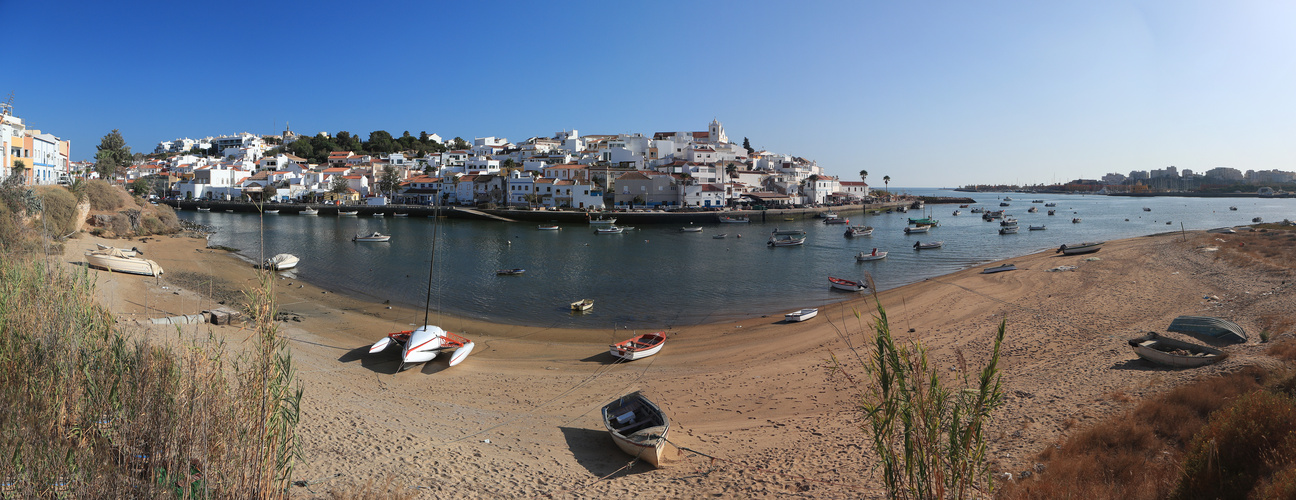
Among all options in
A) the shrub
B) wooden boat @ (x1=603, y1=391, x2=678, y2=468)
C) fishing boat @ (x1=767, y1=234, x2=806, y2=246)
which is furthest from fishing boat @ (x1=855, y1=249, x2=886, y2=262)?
the shrub

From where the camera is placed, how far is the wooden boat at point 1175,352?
821 cm

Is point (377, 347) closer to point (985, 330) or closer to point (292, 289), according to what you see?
point (292, 289)

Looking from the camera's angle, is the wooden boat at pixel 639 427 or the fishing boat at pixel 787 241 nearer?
the wooden boat at pixel 639 427

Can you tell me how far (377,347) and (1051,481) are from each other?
36.1 feet

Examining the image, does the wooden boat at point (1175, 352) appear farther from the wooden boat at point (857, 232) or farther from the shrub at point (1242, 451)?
the wooden boat at point (857, 232)

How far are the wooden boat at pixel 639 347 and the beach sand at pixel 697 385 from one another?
235 millimetres

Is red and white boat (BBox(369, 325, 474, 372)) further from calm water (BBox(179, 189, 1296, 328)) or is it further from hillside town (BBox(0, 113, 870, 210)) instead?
hillside town (BBox(0, 113, 870, 210))

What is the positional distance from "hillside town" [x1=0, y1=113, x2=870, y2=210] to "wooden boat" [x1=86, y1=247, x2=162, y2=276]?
4205cm

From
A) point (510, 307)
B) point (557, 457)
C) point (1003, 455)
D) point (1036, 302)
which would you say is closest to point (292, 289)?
point (510, 307)

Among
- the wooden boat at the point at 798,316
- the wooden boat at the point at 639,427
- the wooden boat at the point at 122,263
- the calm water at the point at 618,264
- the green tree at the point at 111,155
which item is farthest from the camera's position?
the green tree at the point at 111,155

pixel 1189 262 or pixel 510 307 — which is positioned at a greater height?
pixel 1189 262

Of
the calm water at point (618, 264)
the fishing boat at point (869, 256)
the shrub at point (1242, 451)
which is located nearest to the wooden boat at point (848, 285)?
the calm water at point (618, 264)

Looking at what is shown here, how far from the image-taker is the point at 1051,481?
519cm

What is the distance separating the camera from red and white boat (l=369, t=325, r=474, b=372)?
10.7m
